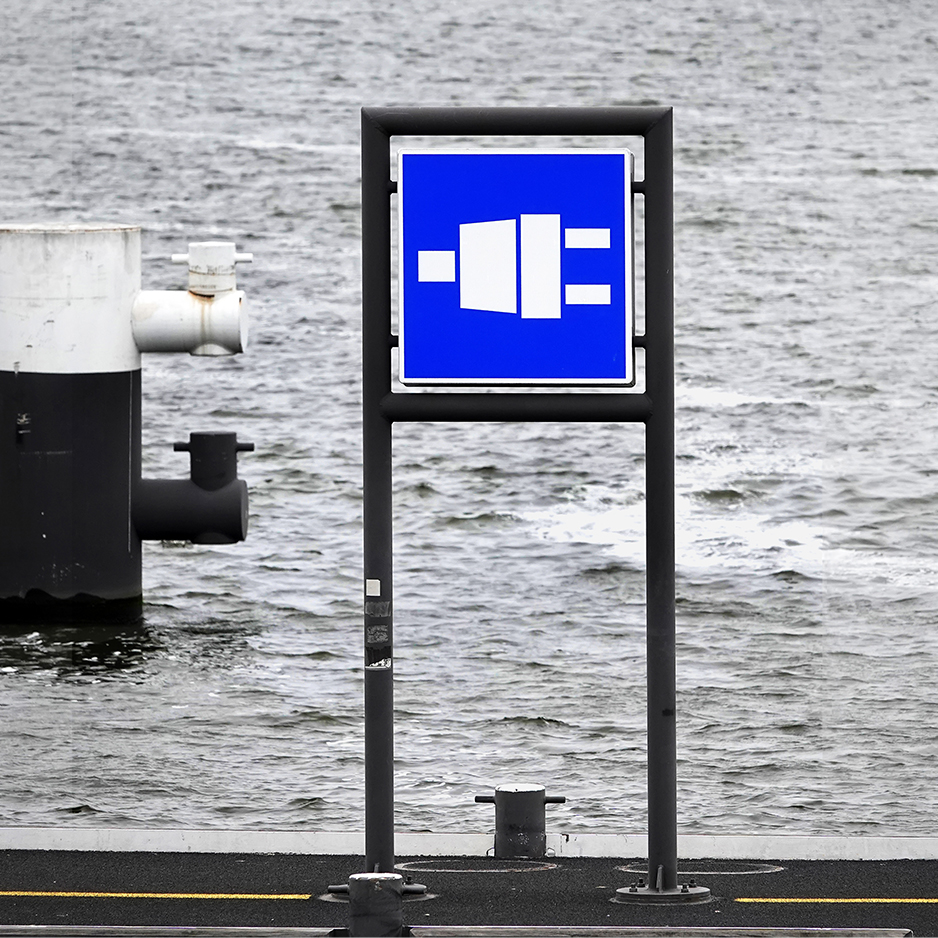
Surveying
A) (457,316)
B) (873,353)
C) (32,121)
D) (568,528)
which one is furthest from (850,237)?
(457,316)

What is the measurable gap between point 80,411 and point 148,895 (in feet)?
17.8

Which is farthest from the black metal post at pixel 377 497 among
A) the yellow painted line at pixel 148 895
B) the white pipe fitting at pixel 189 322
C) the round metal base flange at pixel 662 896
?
the white pipe fitting at pixel 189 322

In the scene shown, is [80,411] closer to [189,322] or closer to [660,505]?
[189,322]

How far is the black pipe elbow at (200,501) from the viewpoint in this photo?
42.3 ft

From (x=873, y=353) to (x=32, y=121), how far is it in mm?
23613

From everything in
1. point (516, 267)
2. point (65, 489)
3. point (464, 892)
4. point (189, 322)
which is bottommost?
point (464, 892)

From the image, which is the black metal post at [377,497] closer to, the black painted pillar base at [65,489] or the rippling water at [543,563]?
the rippling water at [543,563]

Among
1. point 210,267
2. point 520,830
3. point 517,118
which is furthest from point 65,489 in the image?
point 517,118

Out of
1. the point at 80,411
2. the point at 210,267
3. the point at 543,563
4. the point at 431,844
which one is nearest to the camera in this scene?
the point at 431,844

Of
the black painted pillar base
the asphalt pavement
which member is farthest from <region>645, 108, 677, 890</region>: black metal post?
the black painted pillar base

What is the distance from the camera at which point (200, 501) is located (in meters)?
13.1

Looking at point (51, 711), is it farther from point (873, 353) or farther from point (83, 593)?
point (873, 353)

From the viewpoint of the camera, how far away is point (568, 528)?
51.9 feet

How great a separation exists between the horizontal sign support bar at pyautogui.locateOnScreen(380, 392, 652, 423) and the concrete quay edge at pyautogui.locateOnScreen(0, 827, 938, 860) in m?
1.73
